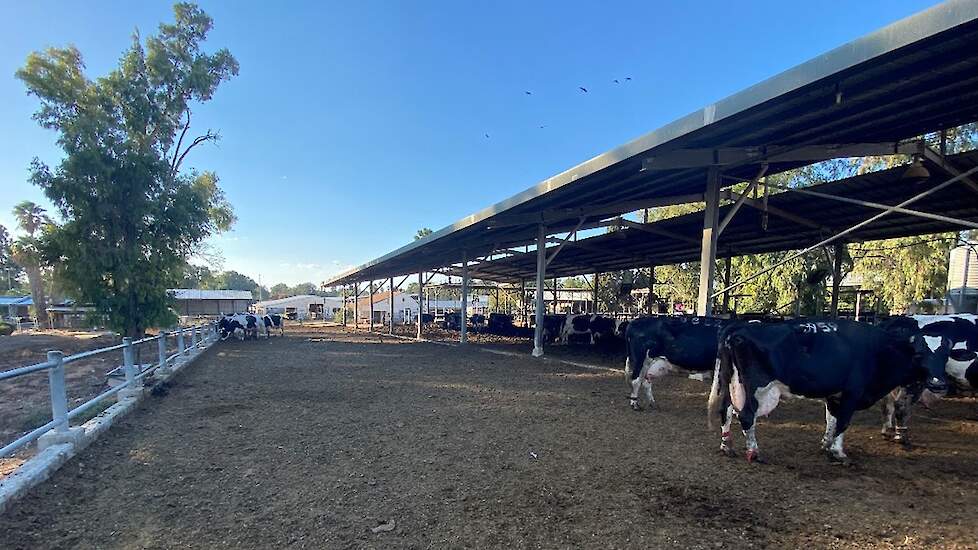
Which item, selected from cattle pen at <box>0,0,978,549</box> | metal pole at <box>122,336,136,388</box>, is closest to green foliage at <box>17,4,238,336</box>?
cattle pen at <box>0,0,978,549</box>

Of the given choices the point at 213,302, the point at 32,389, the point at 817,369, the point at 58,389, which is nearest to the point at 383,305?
the point at 213,302

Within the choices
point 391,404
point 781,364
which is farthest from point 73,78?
point 781,364

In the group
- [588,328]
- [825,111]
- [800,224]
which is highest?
[825,111]

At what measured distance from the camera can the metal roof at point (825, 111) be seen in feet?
12.7

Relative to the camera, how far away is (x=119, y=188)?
41.9ft

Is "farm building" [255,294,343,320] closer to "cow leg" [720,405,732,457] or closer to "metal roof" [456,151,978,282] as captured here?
"metal roof" [456,151,978,282]

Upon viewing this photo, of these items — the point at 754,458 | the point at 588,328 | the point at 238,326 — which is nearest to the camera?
the point at 754,458

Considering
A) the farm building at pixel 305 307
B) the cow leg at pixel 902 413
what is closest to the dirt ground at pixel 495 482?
the cow leg at pixel 902 413

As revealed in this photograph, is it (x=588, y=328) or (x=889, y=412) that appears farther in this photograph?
(x=588, y=328)

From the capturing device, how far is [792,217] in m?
10.2

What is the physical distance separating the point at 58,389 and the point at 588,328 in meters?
14.7

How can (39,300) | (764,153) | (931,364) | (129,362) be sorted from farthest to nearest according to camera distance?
1. (39,300)
2. (764,153)
3. (129,362)
4. (931,364)

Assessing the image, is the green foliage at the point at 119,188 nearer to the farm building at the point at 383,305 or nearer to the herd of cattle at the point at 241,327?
the herd of cattle at the point at 241,327

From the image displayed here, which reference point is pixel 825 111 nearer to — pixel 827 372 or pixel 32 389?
pixel 827 372
